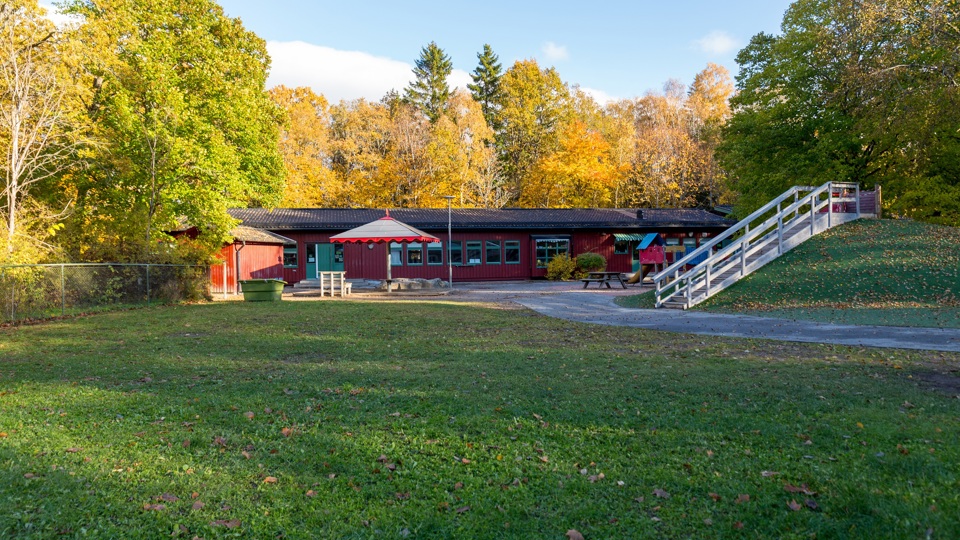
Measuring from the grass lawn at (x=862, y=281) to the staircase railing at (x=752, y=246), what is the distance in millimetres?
332

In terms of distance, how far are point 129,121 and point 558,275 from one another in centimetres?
2295

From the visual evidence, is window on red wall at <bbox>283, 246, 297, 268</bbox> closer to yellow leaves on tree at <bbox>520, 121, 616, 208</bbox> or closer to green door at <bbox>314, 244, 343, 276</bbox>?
green door at <bbox>314, 244, 343, 276</bbox>

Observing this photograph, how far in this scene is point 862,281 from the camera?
51.6ft

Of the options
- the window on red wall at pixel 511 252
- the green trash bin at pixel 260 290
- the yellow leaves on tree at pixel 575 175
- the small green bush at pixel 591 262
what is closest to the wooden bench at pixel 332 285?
the green trash bin at pixel 260 290

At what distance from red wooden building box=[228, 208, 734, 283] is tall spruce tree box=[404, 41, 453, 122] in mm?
23671

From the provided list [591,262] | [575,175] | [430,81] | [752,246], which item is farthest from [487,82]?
[752,246]

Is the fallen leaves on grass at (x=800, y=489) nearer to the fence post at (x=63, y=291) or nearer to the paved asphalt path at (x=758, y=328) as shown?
the paved asphalt path at (x=758, y=328)

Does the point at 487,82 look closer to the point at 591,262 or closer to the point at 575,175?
the point at 575,175

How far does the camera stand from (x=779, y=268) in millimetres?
17453

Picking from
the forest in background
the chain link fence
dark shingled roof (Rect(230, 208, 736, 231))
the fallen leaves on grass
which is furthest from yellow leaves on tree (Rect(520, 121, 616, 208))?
the fallen leaves on grass

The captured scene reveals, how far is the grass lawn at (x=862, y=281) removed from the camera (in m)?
13.4

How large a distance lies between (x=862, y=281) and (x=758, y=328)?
6230mm

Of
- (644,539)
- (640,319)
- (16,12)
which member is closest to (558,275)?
(640,319)

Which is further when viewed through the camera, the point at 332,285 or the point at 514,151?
the point at 514,151
